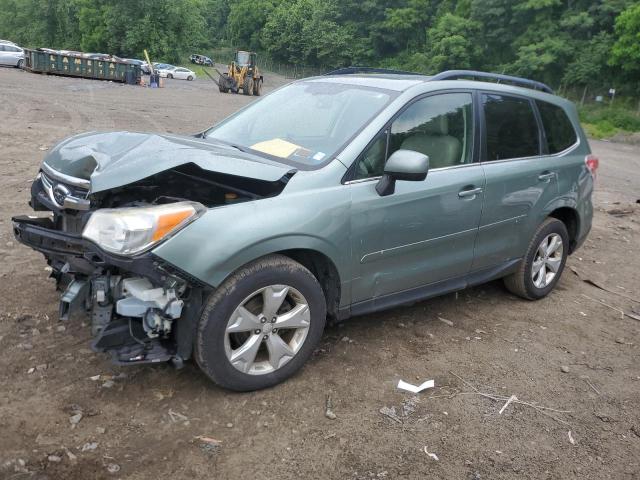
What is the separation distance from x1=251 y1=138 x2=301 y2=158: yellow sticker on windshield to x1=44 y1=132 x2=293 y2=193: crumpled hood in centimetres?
17

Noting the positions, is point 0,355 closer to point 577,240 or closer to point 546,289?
point 546,289

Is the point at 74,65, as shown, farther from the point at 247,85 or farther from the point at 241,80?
the point at 247,85

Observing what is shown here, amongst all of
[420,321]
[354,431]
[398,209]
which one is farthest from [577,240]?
[354,431]

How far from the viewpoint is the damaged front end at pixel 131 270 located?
278 cm

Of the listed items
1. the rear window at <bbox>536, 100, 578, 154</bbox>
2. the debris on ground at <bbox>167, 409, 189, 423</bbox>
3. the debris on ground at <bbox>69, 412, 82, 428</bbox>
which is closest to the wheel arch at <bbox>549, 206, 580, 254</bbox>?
the rear window at <bbox>536, 100, 578, 154</bbox>

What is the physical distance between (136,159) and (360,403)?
6.07 ft

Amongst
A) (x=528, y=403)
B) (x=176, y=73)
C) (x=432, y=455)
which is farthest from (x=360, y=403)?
(x=176, y=73)

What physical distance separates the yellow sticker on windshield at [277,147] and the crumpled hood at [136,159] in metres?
0.17

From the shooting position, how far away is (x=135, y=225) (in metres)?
2.76

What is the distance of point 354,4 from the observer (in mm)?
78750

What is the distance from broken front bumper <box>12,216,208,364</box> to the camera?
280 centimetres

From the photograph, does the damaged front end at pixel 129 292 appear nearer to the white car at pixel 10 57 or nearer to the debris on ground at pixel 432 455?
the debris on ground at pixel 432 455

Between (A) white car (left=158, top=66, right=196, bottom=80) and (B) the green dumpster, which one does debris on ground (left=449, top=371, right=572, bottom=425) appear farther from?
(A) white car (left=158, top=66, right=196, bottom=80)

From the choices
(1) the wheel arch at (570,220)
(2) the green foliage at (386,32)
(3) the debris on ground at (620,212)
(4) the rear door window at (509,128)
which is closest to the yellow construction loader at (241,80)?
(2) the green foliage at (386,32)
